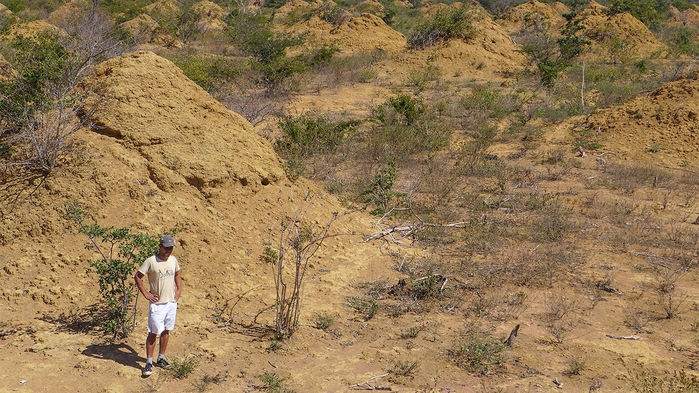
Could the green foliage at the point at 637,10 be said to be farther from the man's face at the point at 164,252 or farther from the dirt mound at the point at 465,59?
the man's face at the point at 164,252

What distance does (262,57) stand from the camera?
47.7 feet

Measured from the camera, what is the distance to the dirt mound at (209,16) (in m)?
21.7

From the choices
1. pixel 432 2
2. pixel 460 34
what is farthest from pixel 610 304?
pixel 432 2

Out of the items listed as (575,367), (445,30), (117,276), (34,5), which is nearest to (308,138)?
(117,276)

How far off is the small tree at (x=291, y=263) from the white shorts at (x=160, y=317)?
756 millimetres

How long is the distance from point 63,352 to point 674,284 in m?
5.30

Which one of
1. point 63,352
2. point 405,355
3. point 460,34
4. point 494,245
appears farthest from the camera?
point 460,34

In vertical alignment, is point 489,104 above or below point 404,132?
above

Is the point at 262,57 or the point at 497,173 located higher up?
the point at 262,57

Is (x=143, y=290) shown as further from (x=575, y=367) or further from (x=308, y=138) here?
(x=308, y=138)

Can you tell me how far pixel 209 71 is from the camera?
1168 cm

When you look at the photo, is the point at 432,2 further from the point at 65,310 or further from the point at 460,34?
the point at 65,310

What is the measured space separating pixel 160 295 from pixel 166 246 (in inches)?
12.4

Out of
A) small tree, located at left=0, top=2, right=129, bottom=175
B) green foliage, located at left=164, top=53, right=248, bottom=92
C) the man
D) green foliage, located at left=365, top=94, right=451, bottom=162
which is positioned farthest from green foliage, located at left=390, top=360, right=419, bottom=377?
green foliage, located at left=164, top=53, right=248, bottom=92
